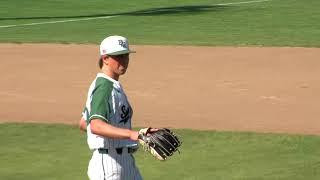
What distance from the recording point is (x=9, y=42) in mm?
24672

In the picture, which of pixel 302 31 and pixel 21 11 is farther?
pixel 21 11

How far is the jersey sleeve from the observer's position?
7277 millimetres

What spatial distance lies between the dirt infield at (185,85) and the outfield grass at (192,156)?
85cm

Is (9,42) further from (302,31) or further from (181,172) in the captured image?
(181,172)

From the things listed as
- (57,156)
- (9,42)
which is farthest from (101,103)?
(9,42)

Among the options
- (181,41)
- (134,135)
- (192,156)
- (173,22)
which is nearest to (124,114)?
(134,135)

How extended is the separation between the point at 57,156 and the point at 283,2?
24.6 metres

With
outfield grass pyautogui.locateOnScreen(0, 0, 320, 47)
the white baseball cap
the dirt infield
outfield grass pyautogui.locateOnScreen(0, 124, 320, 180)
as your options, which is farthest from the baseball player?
outfield grass pyautogui.locateOnScreen(0, 0, 320, 47)

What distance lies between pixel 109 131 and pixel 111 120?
0.32m

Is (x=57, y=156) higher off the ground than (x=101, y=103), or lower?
lower

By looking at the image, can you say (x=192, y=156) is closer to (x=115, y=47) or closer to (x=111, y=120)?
(x=111, y=120)

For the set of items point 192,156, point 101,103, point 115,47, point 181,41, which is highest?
point 115,47

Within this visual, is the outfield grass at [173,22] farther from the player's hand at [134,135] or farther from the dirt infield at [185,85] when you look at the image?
the player's hand at [134,135]

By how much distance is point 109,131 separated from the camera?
7.12 metres
